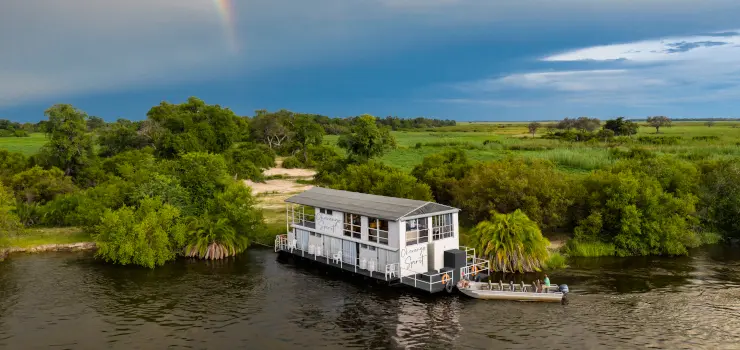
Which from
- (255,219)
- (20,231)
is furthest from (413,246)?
(20,231)

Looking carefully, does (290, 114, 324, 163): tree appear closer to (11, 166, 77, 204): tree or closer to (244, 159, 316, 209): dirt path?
(244, 159, 316, 209): dirt path

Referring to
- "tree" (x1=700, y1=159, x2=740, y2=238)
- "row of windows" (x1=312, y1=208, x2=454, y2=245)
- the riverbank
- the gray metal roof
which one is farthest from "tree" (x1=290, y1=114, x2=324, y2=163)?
"tree" (x1=700, y1=159, x2=740, y2=238)

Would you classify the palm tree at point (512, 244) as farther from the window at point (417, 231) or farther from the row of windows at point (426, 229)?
the window at point (417, 231)

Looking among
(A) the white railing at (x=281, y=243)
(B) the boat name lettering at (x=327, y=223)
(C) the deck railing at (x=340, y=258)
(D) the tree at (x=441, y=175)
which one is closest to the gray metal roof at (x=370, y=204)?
(B) the boat name lettering at (x=327, y=223)

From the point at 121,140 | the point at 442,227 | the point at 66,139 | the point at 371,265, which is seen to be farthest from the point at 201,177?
the point at 121,140

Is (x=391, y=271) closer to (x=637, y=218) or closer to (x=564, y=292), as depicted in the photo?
(x=564, y=292)

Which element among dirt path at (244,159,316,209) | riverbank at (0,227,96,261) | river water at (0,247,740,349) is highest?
dirt path at (244,159,316,209)
